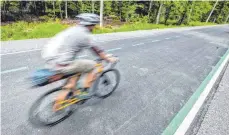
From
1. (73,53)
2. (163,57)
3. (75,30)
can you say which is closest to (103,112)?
(73,53)

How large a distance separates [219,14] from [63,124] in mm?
73680

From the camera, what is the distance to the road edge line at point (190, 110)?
3886 mm

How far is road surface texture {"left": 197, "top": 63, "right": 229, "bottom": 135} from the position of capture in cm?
388

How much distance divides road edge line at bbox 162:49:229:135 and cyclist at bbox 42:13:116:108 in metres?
2.32

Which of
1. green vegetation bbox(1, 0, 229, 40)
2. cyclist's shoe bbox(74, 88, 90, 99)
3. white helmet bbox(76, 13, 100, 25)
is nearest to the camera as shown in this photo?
white helmet bbox(76, 13, 100, 25)

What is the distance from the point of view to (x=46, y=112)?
12.7 ft

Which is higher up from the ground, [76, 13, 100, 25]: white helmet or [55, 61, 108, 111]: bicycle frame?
[76, 13, 100, 25]: white helmet

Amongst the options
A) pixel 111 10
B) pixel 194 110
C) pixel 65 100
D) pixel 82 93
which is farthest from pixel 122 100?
pixel 111 10

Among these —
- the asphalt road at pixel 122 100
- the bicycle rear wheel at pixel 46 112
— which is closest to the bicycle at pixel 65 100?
the bicycle rear wheel at pixel 46 112

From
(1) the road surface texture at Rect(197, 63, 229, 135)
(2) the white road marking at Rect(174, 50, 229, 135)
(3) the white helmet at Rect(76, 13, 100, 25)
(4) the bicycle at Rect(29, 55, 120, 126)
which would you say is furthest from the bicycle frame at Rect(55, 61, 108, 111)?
(1) the road surface texture at Rect(197, 63, 229, 135)

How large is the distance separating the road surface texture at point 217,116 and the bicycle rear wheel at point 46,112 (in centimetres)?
297

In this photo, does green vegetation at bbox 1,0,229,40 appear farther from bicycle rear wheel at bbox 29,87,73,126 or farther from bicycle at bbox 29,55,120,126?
bicycle rear wheel at bbox 29,87,73,126

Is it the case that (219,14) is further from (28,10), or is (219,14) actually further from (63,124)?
(63,124)

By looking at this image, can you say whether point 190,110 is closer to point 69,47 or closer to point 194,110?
point 194,110
